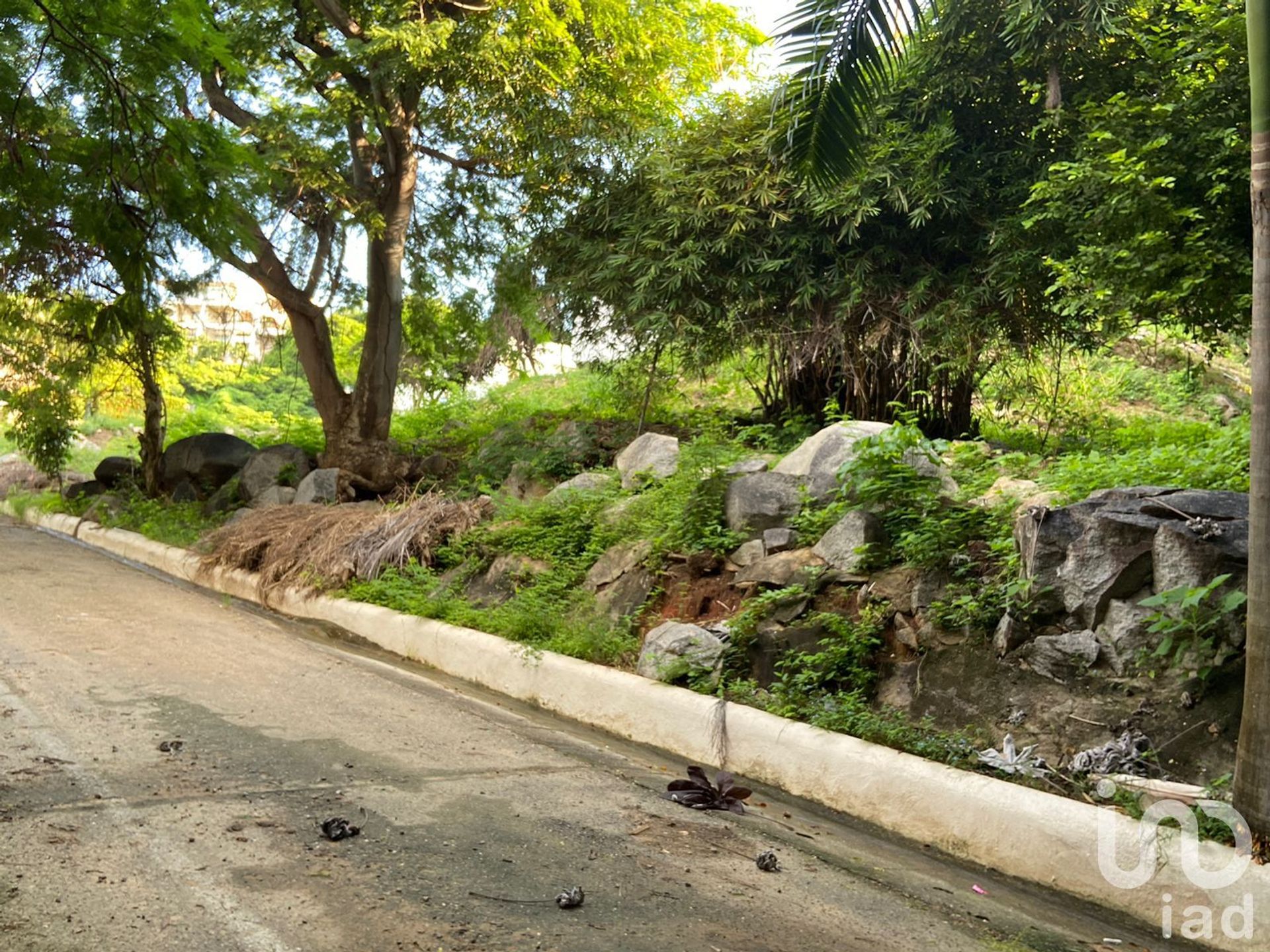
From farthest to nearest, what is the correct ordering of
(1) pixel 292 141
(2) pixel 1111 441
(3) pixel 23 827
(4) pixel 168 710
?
(1) pixel 292 141 < (2) pixel 1111 441 < (4) pixel 168 710 < (3) pixel 23 827

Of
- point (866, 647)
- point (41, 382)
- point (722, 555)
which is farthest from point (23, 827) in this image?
point (41, 382)

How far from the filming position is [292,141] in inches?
521

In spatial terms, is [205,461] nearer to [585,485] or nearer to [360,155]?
[360,155]

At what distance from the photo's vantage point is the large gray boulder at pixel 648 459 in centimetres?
974

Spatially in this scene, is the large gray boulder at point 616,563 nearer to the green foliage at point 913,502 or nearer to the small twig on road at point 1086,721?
the green foliage at point 913,502

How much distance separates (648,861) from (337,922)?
4.07ft

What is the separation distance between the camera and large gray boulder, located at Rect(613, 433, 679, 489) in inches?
384

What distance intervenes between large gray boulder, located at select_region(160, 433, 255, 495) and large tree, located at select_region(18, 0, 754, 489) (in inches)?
76.2

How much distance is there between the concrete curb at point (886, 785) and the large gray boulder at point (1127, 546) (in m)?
1.23

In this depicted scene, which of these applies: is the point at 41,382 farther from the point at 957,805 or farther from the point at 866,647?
the point at 957,805

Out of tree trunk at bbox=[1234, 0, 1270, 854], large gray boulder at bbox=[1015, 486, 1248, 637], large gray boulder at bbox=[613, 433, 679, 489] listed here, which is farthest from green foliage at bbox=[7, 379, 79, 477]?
tree trunk at bbox=[1234, 0, 1270, 854]

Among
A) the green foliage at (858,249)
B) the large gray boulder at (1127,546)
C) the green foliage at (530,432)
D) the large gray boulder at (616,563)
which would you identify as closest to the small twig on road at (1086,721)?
the large gray boulder at (1127,546)

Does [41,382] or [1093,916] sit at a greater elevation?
[41,382]

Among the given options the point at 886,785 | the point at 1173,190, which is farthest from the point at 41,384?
the point at 886,785
